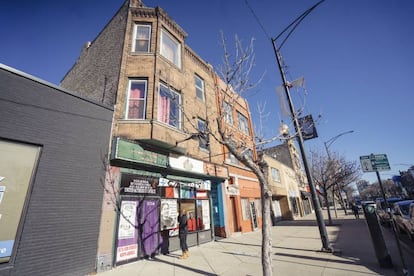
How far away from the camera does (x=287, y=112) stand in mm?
9273

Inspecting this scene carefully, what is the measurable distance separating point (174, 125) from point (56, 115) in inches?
197

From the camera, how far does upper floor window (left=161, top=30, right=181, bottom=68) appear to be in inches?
474

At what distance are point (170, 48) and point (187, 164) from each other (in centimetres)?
741

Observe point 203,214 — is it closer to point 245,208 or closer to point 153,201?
point 153,201

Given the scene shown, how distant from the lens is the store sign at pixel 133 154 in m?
7.81

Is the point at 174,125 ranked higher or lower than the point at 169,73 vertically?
lower

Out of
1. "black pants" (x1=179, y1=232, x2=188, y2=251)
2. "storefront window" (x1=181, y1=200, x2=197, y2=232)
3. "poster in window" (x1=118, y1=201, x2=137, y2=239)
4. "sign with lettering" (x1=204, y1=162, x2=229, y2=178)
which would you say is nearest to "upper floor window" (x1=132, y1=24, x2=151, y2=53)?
"sign with lettering" (x1=204, y1=162, x2=229, y2=178)

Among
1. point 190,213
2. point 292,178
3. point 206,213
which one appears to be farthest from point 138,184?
point 292,178

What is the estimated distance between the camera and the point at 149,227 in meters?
8.57

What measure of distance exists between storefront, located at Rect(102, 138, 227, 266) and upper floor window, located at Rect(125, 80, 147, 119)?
68.7 inches

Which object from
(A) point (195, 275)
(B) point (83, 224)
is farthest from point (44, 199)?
(A) point (195, 275)

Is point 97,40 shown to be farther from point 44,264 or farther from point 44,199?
point 44,264

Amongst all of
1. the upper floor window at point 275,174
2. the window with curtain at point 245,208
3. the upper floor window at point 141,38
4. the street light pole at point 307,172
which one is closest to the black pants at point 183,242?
the street light pole at point 307,172

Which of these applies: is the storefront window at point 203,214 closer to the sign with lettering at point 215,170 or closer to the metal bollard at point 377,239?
the sign with lettering at point 215,170
